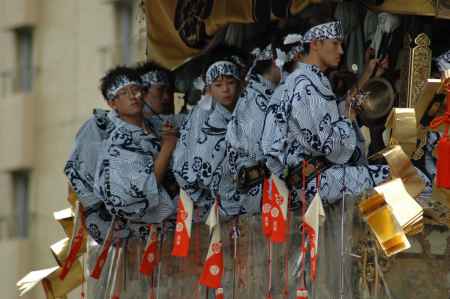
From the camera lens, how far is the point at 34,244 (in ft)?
96.1

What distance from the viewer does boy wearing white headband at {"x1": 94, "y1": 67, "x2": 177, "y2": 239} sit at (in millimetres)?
15961

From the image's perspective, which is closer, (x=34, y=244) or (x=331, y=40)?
(x=331, y=40)

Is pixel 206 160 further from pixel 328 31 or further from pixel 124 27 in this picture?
pixel 124 27

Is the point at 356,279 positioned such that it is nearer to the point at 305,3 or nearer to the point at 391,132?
the point at 391,132

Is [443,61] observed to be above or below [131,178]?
above

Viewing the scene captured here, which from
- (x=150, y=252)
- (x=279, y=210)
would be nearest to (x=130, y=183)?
(x=150, y=252)

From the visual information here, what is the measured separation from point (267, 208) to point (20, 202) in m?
15.8

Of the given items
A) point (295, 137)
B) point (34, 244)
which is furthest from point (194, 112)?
point (34, 244)

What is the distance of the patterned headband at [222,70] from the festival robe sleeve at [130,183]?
30.6 inches

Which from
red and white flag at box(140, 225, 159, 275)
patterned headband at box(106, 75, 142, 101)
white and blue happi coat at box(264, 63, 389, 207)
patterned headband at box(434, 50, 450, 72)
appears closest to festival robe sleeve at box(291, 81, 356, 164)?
white and blue happi coat at box(264, 63, 389, 207)

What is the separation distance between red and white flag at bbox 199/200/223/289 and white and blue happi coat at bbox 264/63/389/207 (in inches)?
35.4

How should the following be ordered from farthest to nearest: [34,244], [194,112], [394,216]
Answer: [34,244] → [194,112] → [394,216]

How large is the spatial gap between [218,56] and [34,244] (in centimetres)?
1338

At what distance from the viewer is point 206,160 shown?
15562mm
